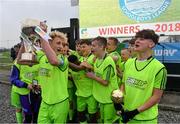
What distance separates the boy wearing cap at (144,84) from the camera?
4.35 metres

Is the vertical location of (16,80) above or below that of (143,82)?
below

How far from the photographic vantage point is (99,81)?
609cm

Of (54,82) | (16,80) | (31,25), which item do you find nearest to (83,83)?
(16,80)

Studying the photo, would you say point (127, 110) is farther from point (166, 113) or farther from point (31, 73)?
point (166, 113)

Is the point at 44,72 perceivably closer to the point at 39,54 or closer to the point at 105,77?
the point at 39,54

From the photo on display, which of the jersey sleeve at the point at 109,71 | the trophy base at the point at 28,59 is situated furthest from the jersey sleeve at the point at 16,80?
the jersey sleeve at the point at 109,71

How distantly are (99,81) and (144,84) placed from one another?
1773 millimetres

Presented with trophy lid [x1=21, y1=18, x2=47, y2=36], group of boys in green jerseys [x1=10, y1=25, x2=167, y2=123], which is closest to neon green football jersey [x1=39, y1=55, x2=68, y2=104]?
group of boys in green jerseys [x1=10, y1=25, x2=167, y2=123]

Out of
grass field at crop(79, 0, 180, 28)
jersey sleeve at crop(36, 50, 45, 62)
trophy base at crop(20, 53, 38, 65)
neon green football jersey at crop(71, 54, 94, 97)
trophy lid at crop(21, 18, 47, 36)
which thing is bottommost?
neon green football jersey at crop(71, 54, 94, 97)

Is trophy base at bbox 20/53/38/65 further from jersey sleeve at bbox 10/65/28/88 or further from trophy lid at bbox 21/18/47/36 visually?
trophy lid at bbox 21/18/47/36

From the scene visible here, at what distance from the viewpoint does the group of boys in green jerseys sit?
4.39m

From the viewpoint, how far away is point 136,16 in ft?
41.2

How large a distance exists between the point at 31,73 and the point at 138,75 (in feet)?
9.36

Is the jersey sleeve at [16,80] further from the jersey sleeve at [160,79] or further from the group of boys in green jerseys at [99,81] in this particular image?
the jersey sleeve at [160,79]
